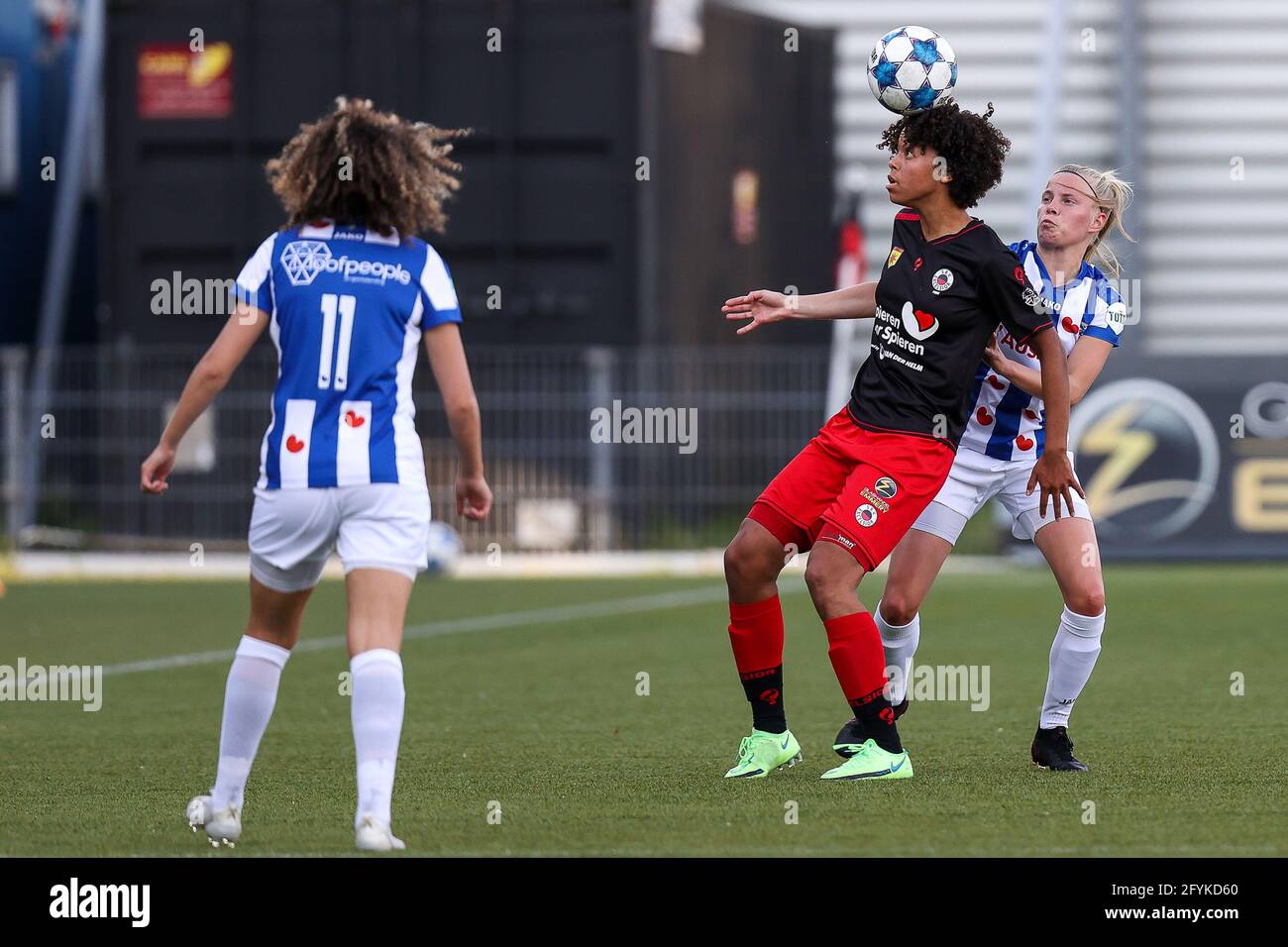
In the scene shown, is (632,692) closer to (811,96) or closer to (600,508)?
(600,508)

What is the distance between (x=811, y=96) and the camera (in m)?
21.0

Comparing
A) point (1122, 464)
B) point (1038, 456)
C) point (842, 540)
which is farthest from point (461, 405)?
point (1122, 464)

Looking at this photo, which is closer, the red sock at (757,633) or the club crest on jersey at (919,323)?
the club crest on jersey at (919,323)

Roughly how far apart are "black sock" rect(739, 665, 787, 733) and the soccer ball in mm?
1839

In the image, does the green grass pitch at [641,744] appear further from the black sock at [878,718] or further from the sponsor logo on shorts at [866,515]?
the sponsor logo on shorts at [866,515]

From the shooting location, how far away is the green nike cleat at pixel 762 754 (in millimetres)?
6668

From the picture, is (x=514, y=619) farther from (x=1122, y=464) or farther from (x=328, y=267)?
(x=328, y=267)

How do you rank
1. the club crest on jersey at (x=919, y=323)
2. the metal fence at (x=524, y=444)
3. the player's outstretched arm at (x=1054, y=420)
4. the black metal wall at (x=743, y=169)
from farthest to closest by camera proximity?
the black metal wall at (x=743, y=169)
the metal fence at (x=524, y=444)
the club crest on jersey at (x=919, y=323)
the player's outstretched arm at (x=1054, y=420)

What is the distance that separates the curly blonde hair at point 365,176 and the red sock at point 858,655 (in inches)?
73.7

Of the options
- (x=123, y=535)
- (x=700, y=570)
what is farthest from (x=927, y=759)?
(x=123, y=535)

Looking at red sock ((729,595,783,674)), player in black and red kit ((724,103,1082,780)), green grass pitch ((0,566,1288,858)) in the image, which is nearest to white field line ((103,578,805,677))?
green grass pitch ((0,566,1288,858))

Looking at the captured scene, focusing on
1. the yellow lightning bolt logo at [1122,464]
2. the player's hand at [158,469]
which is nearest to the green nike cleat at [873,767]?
the player's hand at [158,469]

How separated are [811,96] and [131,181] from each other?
681cm

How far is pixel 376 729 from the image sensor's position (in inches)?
203
